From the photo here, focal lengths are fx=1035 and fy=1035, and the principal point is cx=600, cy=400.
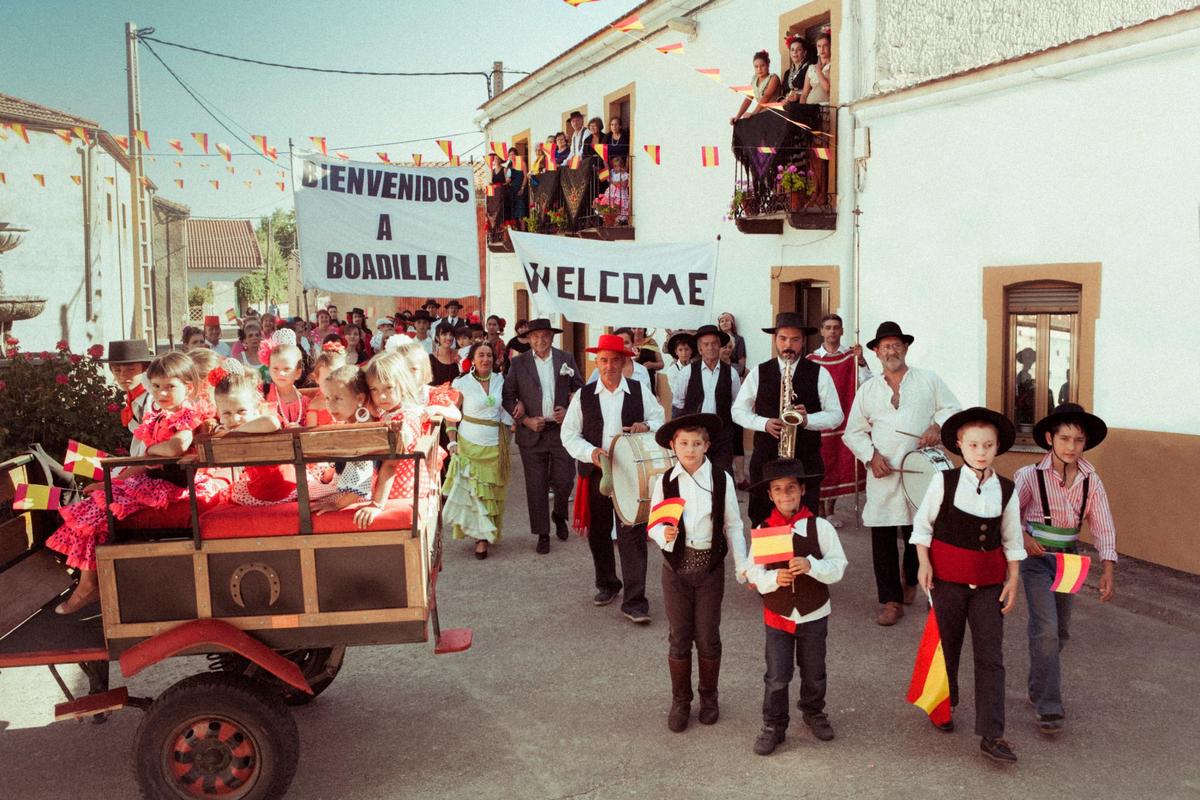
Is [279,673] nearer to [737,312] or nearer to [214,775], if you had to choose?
[214,775]

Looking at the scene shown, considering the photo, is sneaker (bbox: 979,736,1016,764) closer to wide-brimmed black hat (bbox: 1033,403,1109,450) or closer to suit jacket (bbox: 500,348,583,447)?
wide-brimmed black hat (bbox: 1033,403,1109,450)

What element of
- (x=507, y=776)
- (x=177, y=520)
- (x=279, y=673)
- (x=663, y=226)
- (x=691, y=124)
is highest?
(x=691, y=124)

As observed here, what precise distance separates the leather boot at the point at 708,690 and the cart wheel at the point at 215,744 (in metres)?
1.94

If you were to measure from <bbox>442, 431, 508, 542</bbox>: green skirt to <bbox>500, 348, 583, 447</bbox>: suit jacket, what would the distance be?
32 cm

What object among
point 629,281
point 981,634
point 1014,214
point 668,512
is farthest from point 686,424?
point 1014,214

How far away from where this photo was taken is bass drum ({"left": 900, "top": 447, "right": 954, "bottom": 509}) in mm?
6566

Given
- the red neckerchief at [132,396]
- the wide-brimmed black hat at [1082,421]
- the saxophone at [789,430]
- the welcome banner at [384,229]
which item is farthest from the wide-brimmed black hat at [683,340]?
the wide-brimmed black hat at [1082,421]

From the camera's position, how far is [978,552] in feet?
15.1

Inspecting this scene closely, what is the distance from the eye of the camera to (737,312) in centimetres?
1392

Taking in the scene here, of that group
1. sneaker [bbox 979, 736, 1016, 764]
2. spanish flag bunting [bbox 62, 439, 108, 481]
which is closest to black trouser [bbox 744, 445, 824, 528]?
sneaker [bbox 979, 736, 1016, 764]

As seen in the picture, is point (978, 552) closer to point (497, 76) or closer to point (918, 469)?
point (918, 469)

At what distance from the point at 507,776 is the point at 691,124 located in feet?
39.5

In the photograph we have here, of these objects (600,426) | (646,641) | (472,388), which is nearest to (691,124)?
(472,388)

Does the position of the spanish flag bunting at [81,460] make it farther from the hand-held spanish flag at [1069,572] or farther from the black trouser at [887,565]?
the black trouser at [887,565]
